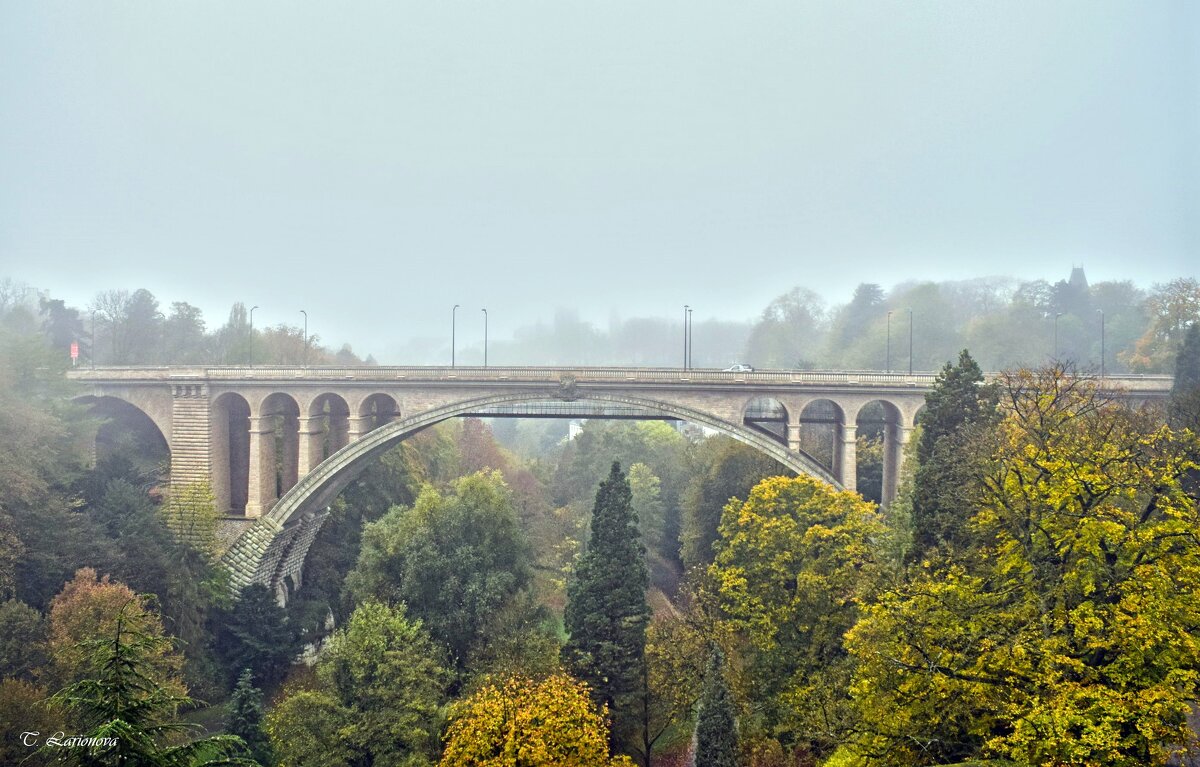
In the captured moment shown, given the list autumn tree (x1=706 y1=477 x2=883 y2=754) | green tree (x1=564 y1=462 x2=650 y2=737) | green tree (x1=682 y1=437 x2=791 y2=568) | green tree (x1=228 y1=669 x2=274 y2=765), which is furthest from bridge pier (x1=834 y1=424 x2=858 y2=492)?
green tree (x1=228 y1=669 x2=274 y2=765)

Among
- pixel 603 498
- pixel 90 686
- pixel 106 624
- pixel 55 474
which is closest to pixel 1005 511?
pixel 603 498

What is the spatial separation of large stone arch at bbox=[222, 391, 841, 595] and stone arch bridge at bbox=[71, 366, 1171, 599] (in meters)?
0.06

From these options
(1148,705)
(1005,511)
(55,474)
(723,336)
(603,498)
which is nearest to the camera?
(1148,705)

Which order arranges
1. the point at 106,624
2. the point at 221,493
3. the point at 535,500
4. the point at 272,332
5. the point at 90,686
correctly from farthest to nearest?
the point at 272,332 < the point at 535,500 < the point at 221,493 < the point at 106,624 < the point at 90,686

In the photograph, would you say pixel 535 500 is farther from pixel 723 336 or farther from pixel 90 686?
pixel 723 336

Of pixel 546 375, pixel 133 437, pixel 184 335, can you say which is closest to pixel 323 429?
pixel 133 437

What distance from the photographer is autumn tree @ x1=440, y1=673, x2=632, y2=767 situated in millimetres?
16203

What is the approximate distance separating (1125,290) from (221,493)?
7565 centimetres

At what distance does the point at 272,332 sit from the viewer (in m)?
59.3

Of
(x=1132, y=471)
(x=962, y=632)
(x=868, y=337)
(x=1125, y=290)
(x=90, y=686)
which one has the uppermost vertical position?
(x=1125, y=290)

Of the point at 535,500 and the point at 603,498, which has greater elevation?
the point at 603,498

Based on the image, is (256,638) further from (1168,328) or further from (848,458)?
(1168,328)

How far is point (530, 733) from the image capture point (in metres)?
16.4

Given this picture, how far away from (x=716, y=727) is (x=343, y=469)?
21.8 meters
